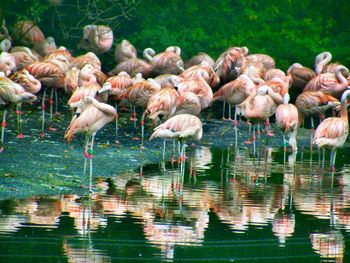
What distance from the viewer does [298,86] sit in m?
17.2

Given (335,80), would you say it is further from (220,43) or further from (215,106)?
(220,43)

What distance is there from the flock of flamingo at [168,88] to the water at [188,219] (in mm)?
→ 721

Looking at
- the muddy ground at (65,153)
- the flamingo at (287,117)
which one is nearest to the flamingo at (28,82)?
the muddy ground at (65,153)

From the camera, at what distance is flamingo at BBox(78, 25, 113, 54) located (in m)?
18.3

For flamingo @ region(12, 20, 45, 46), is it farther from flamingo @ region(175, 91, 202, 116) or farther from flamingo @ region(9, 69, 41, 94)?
flamingo @ region(175, 91, 202, 116)

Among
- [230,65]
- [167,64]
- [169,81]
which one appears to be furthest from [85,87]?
[230,65]

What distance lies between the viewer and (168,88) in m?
12.7

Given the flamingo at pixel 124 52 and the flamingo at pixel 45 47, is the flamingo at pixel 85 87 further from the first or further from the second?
the flamingo at pixel 124 52

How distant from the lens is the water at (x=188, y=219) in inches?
282

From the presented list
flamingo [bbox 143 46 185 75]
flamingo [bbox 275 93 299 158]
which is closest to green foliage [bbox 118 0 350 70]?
flamingo [bbox 143 46 185 75]

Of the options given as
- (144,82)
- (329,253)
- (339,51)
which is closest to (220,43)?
(339,51)

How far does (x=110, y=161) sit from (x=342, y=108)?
3.21 m

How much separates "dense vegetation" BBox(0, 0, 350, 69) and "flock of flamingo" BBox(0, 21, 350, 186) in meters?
1.76

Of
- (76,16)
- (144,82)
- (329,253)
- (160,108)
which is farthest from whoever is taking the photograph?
(76,16)
